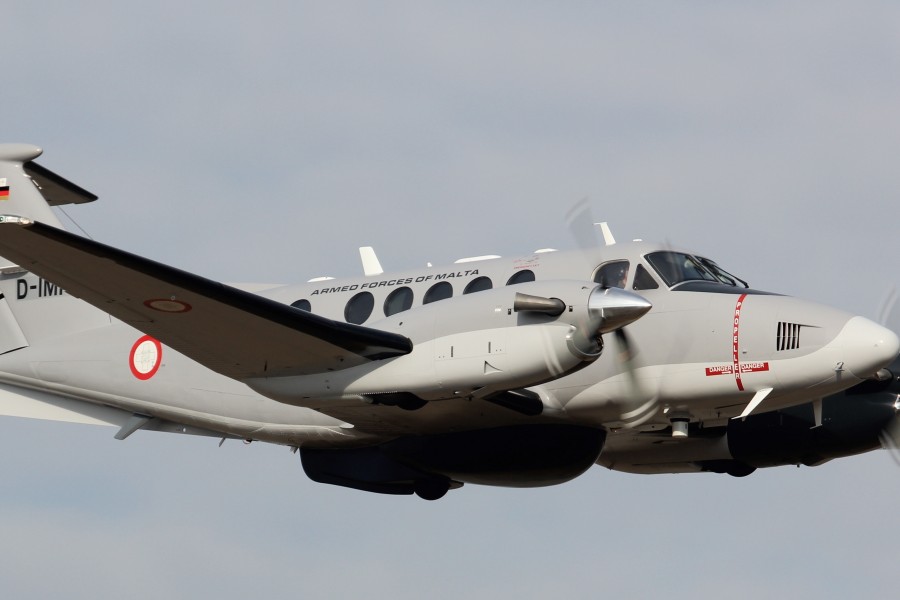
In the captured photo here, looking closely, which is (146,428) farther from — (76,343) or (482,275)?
(482,275)

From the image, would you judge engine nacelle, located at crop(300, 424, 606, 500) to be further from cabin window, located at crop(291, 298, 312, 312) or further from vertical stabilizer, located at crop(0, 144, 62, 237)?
vertical stabilizer, located at crop(0, 144, 62, 237)

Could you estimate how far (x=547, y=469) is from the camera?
17031 mm

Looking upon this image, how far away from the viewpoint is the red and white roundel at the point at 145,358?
18.0 metres

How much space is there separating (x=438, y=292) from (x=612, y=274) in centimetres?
195

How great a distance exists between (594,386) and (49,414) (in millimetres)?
7019

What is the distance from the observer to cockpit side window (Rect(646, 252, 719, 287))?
53.8ft

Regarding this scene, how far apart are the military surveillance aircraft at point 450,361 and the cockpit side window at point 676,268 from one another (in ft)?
0.08

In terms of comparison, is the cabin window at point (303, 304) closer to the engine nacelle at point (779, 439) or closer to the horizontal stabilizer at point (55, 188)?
the horizontal stabilizer at point (55, 188)

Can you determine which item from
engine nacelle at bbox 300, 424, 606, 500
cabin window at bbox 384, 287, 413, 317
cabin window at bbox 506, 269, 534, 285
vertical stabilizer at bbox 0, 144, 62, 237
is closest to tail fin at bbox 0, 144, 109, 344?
vertical stabilizer at bbox 0, 144, 62, 237

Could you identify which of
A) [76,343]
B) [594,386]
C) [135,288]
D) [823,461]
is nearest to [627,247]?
[594,386]

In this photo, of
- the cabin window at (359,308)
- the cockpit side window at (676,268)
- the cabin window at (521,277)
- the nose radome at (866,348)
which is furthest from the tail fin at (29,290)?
the nose radome at (866,348)

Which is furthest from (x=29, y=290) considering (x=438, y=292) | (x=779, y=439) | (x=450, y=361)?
(x=779, y=439)

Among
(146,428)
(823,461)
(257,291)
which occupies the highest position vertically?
(257,291)

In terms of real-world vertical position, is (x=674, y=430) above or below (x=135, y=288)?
below
